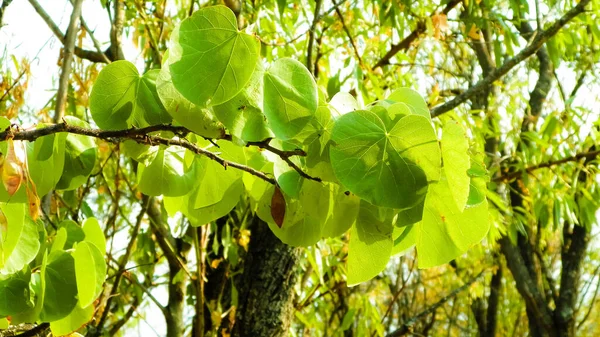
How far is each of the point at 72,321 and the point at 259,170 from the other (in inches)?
7.1

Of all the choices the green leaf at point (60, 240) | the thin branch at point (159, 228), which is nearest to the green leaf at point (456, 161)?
the green leaf at point (60, 240)

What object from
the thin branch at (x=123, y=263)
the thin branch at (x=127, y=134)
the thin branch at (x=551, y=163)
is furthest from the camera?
the thin branch at (x=551, y=163)

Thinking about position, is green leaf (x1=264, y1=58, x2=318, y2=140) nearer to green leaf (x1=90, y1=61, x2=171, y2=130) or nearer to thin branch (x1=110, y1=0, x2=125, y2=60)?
green leaf (x1=90, y1=61, x2=171, y2=130)

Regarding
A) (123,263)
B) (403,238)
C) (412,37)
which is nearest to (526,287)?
(412,37)

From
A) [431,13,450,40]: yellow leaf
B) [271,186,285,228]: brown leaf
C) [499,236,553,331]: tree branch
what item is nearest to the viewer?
[271,186,285,228]: brown leaf

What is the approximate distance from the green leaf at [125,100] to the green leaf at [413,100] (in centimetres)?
15

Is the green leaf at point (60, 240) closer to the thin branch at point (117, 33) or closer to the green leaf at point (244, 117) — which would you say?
the green leaf at point (244, 117)

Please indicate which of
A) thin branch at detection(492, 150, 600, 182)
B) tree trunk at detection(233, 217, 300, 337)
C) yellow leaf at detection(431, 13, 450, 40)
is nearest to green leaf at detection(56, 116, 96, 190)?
tree trunk at detection(233, 217, 300, 337)

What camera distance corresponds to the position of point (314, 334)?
3600 mm

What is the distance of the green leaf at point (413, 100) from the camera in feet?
1.41

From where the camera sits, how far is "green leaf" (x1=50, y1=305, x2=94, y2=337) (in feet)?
1.61

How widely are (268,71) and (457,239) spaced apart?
168mm

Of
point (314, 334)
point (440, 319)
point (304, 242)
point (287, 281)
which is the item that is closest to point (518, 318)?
point (440, 319)

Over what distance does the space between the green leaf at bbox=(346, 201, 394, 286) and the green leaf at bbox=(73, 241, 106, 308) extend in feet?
0.59
